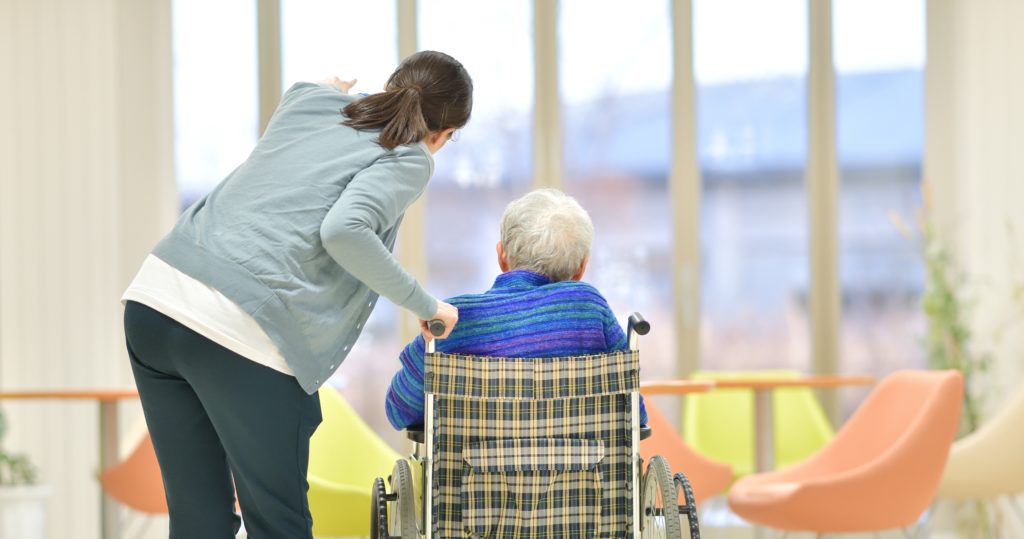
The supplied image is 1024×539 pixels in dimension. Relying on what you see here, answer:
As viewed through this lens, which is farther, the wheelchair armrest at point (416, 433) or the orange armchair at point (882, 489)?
the orange armchair at point (882, 489)

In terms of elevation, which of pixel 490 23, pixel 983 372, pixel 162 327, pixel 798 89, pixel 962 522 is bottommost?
pixel 962 522

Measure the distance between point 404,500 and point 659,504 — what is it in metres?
0.44

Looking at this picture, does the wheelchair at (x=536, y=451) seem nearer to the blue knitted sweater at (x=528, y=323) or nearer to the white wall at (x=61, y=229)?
the blue knitted sweater at (x=528, y=323)

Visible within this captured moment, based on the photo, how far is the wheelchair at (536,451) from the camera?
1.91 meters

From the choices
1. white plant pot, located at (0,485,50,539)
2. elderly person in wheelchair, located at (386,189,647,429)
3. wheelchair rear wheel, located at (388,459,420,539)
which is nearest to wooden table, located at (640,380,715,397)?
elderly person in wheelchair, located at (386,189,647,429)

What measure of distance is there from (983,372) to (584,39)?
2.37 metres

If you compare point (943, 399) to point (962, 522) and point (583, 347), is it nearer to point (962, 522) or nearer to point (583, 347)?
point (583, 347)

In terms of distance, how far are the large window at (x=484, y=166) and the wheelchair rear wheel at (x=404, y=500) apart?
11.3 feet

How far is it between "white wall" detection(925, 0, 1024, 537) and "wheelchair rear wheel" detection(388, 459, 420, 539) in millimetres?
3460

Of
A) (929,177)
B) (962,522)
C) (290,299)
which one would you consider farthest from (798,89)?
(290,299)

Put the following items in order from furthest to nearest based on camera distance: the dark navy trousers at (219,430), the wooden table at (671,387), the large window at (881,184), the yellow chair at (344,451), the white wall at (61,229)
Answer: the large window at (881,184) → the white wall at (61,229) → the yellow chair at (344,451) → the wooden table at (671,387) → the dark navy trousers at (219,430)

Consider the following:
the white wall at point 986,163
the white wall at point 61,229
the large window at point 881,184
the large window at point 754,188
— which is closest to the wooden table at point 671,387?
the white wall at point 986,163

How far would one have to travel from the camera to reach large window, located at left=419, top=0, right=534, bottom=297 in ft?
17.8

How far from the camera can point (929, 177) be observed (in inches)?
201
